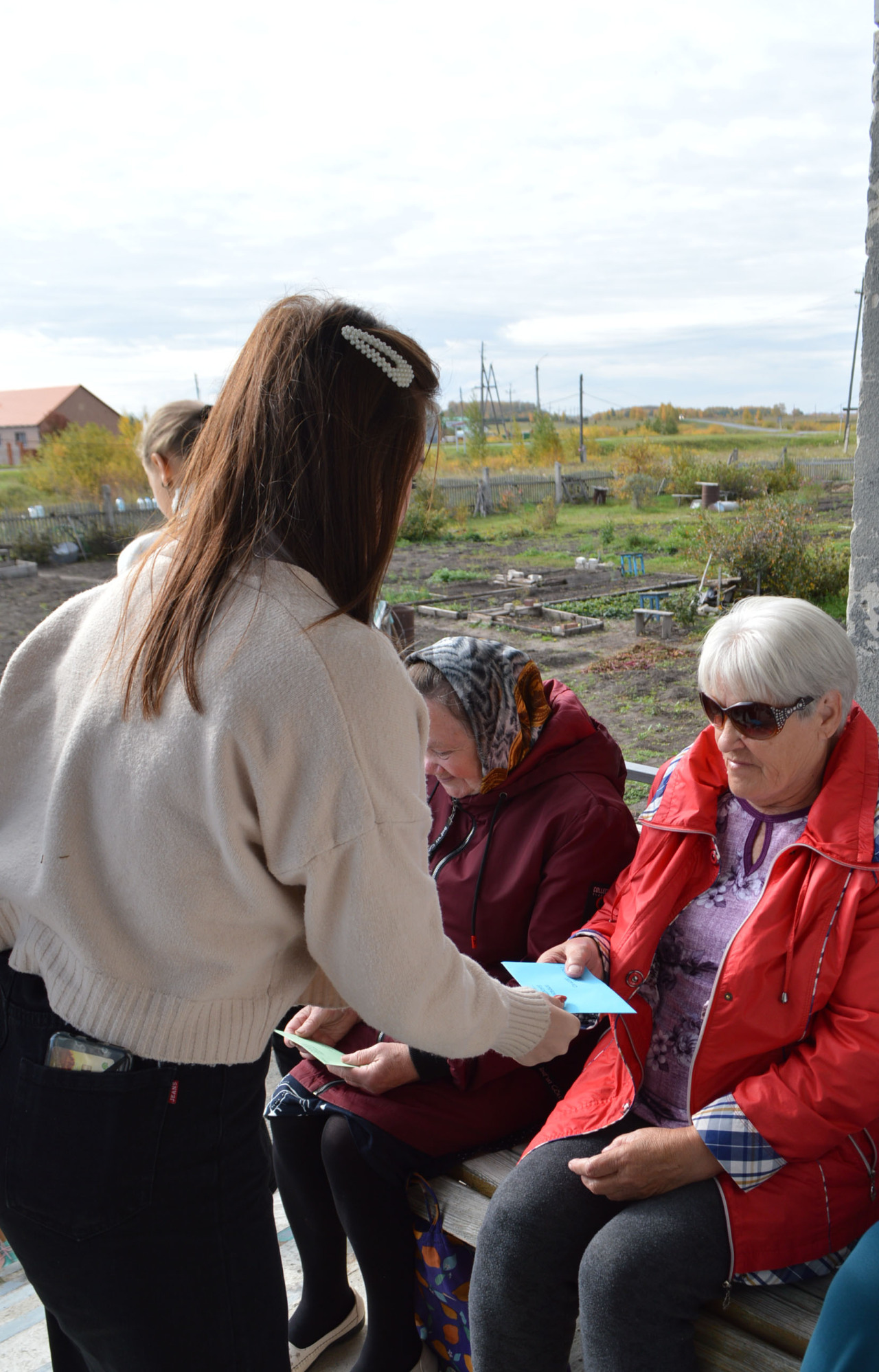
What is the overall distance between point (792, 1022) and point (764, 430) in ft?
70.0

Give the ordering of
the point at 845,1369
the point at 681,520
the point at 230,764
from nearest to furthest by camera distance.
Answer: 1. the point at 230,764
2. the point at 845,1369
3. the point at 681,520

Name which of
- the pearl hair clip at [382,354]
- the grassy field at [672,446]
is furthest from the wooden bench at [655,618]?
the pearl hair clip at [382,354]

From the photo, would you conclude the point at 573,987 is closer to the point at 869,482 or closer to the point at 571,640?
the point at 869,482

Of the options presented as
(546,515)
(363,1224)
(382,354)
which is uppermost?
(382,354)

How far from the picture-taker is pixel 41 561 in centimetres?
1098

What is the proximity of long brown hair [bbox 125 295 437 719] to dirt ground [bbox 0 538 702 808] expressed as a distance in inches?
139

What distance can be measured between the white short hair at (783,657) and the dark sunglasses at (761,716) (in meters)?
0.01

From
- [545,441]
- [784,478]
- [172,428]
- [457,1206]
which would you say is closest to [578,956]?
[457,1206]

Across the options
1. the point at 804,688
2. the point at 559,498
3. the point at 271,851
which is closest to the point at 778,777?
the point at 804,688

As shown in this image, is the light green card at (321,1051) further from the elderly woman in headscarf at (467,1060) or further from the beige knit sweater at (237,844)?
the beige knit sweater at (237,844)

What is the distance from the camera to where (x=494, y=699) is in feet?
Result: 5.98

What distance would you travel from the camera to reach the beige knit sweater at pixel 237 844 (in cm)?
87

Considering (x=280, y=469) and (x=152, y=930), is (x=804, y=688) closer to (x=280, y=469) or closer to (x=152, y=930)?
(x=280, y=469)

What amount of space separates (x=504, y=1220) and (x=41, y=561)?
35.9 feet
